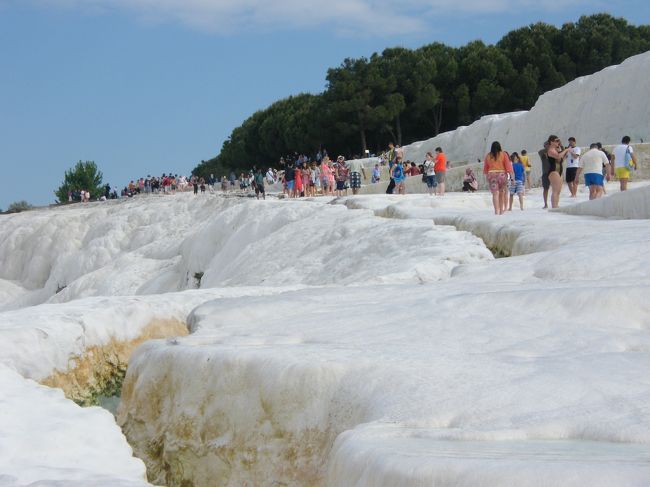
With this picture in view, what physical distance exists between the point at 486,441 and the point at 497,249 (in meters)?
8.86

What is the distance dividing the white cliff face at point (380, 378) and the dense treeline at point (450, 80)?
41849 millimetres

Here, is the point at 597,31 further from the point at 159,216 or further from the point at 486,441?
the point at 486,441

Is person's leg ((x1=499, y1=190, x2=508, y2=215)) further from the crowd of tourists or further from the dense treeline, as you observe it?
the dense treeline

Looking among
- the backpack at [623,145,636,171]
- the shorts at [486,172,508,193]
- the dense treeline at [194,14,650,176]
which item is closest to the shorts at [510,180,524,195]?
the shorts at [486,172,508,193]

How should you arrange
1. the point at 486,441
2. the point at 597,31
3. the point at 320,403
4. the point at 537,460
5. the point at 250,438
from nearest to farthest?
the point at 537,460 → the point at 486,441 → the point at 320,403 → the point at 250,438 → the point at 597,31

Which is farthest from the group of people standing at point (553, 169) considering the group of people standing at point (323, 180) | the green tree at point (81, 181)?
the green tree at point (81, 181)

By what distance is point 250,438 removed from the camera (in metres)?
5.77

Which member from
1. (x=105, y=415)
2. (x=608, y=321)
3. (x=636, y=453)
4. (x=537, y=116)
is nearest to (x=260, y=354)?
(x=105, y=415)

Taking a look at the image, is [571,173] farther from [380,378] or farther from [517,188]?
[380,378]

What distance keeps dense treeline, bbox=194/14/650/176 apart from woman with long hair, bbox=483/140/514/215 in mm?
37951

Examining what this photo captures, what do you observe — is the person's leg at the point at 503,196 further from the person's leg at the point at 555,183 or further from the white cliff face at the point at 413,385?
the white cliff face at the point at 413,385

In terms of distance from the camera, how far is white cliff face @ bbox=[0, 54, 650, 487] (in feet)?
13.3

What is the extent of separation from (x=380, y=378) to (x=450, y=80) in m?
50.9

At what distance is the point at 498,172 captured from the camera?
14.8 meters
